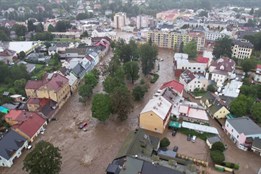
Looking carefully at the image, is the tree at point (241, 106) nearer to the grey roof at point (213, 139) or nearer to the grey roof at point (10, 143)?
the grey roof at point (213, 139)

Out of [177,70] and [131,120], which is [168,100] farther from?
[177,70]

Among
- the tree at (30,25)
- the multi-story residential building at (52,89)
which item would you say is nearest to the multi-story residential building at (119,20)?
the tree at (30,25)

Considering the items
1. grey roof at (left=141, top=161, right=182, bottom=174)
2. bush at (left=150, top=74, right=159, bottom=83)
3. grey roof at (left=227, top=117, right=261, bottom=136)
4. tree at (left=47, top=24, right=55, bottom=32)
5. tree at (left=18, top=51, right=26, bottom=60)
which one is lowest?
bush at (left=150, top=74, right=159, bottom=83)

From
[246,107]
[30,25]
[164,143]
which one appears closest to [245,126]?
[246,107]

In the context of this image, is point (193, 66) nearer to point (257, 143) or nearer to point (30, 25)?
point (257, 143)

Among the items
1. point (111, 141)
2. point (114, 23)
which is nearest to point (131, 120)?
point (111, 141)

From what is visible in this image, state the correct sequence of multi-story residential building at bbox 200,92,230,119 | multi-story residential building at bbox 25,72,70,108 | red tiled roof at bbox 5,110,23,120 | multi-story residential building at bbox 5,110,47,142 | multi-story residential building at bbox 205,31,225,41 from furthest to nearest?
1. multi-story residential building at bbox 205,31,225,41
2. multi-story residential building at bbox 25,72,70,108
3. multi-story residential building at bbox 200,92,230,119
4. red tiled roof at bbox 5,110,23,120
5. multi-story residential building at bbox 5,110,47,142

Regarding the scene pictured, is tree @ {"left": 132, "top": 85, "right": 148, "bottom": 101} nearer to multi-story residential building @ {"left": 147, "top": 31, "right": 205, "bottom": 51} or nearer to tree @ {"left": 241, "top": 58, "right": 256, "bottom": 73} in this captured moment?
tree @ {"left": 241, "top": 58, "right": 256, "bottom": 73}

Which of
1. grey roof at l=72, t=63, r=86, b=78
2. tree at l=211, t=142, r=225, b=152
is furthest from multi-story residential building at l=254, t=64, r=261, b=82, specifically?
grey roof at l=72, t=63, r=86, b=78
